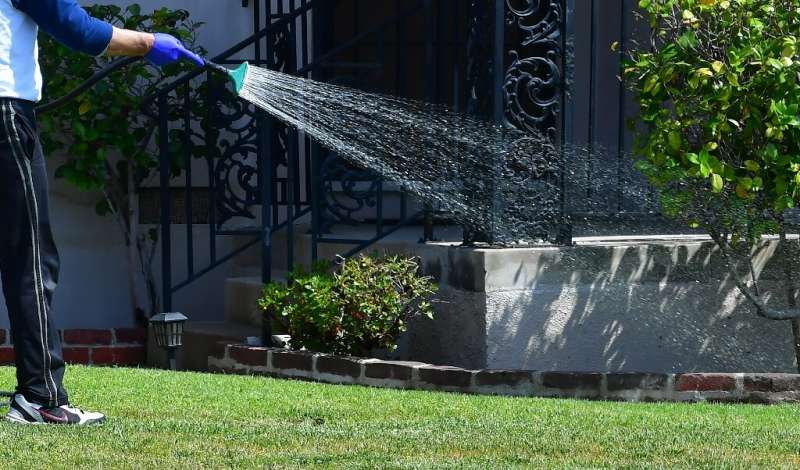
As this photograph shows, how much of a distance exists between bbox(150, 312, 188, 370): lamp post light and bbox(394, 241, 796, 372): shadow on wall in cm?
118

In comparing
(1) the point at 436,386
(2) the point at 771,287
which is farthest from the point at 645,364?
(1) the point at 436,386

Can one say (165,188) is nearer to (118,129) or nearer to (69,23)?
(118,129)

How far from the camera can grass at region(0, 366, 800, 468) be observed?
168 inches

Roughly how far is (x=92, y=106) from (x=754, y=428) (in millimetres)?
4409

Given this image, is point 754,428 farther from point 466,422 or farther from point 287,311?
point 287,311

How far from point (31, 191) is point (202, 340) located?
10.2 ft

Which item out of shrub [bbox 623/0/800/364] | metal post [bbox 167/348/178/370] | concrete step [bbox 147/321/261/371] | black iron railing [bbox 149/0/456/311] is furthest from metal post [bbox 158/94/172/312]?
shrub [bbox 623/0/800/364]

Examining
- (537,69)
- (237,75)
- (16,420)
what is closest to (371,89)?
(537,69)

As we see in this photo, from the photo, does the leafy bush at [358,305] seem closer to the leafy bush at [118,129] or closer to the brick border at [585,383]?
the brick border at [585,383]

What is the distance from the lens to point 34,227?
4.63 m

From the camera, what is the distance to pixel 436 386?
6207 millimetres

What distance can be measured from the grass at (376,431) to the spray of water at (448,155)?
106cm

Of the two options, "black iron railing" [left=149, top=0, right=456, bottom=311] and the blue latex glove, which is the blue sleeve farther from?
"black iron railing" [left=149, top=0, right=456, bottom=311]

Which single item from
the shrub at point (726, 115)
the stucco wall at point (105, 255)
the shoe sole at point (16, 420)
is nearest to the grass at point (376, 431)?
the shoe sole at point (16, 420)
